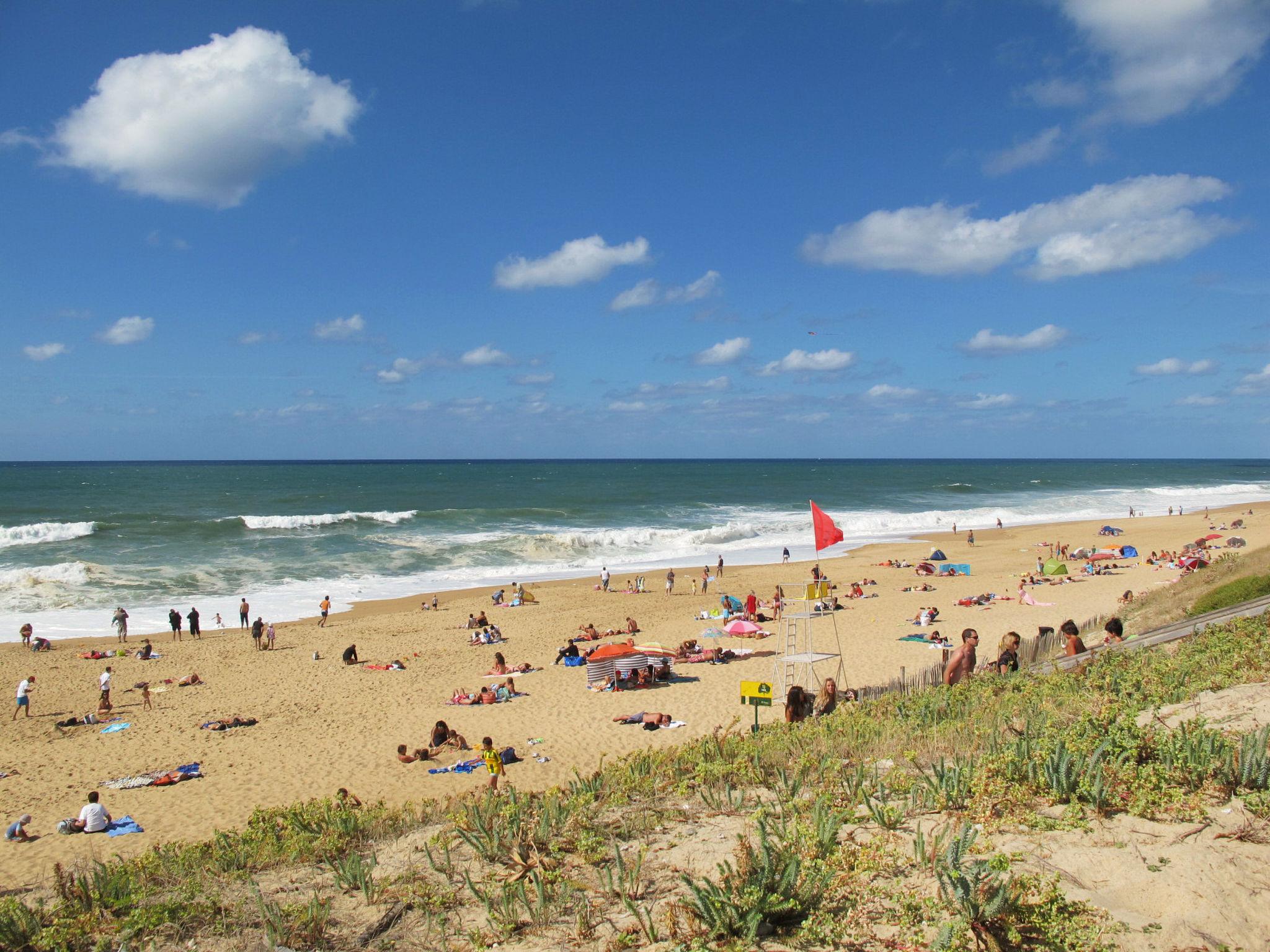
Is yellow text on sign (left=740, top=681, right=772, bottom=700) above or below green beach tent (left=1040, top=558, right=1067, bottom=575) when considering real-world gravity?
above

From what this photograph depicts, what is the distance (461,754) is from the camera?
503 inches

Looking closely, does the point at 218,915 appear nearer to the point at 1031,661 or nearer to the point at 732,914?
the point at 732,914

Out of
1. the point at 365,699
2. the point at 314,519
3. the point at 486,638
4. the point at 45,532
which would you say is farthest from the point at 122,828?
the point at 314,519

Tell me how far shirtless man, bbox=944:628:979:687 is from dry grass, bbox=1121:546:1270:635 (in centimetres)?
609

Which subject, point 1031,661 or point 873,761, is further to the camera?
point 1031,661

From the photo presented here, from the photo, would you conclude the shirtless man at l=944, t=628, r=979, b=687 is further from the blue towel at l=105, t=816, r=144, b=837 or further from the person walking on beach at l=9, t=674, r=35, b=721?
the person walking on beach at l=9, t=674, r=35, b=721

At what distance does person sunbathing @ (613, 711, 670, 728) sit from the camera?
45.0ft

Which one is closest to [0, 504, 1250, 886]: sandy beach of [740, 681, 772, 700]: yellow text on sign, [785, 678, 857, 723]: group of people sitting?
[740, 681, 772, 700]: yellow text on sign

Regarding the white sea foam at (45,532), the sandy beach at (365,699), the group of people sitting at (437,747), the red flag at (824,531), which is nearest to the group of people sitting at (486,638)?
the sandy beach at (365,699)

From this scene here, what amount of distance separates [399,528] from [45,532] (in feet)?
65.9

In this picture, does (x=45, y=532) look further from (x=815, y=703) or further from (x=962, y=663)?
(x=962, y=663)

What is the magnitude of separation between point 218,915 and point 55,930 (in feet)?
2.68

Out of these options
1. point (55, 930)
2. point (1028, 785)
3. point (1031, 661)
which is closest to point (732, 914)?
point (1028, 785)

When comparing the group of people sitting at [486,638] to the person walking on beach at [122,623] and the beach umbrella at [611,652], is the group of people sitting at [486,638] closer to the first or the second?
the beach umbrella at [611,652]
